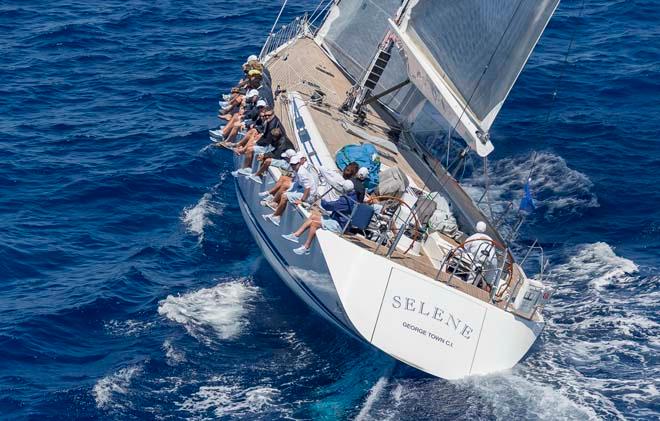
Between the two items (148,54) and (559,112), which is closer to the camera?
(559,112)

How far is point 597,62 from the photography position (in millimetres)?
36188

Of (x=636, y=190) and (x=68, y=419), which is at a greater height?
(x=636, y=190)

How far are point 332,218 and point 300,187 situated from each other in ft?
5.78

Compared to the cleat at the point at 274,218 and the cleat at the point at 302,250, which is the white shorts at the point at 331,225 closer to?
the cleat at the point at 302,250

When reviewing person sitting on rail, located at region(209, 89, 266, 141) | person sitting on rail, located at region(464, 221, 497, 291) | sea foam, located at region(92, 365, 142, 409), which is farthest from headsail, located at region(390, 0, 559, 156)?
sea foam, located at region(92, 365, 142, 409)

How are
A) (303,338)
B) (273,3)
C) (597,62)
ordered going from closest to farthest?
→ 1. (303,338)
2. (597,62)
3. (273,3)

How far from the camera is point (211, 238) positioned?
2658cm

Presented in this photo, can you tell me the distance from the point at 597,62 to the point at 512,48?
15.2 m

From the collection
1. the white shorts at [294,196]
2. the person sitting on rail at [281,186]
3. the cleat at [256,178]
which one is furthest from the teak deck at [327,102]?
the white shorts at [294,196]

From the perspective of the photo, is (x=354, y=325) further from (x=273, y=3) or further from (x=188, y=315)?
(x=273, y=3)

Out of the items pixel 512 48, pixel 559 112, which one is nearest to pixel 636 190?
pixel 559 112

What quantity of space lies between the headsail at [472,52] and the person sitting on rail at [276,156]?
3.41 metres

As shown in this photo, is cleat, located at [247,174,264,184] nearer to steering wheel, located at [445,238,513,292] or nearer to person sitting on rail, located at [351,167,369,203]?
person sitting on rail, located at [351,167,369,203]

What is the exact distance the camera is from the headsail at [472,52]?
2181 centimetres
